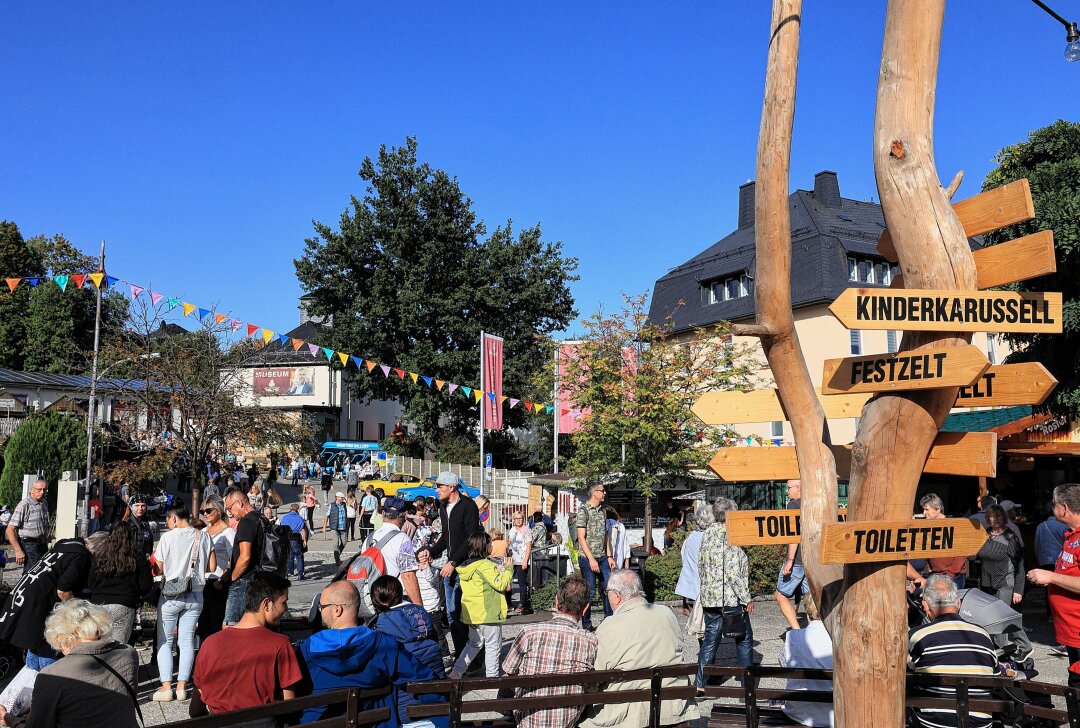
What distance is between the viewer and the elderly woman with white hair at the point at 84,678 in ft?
13.4

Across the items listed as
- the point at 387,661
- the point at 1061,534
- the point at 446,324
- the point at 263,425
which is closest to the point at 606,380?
the point at 263,425

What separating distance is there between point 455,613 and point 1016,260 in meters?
7.08

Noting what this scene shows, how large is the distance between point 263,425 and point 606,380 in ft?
29.3

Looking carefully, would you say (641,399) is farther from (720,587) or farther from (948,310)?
(948,310)

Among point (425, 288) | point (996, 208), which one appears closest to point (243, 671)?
point (996, 208)

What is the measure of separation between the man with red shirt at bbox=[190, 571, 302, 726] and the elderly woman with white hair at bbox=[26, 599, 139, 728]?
346mm

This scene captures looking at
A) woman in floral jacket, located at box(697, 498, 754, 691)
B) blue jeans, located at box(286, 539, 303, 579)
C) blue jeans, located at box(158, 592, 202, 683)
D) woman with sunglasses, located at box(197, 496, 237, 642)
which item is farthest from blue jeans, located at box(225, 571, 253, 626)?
Result: blue jeans, located at box(286, 539, 303, 579)

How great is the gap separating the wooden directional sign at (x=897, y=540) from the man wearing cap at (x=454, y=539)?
627cm

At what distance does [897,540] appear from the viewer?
11.4 feet

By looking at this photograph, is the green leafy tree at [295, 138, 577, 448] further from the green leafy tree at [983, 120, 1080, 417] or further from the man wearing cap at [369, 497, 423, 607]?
the man wearing cap at [369, 497, 423, 607]

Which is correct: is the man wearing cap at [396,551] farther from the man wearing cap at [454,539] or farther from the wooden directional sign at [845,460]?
the wooden directional sign at [845,460]

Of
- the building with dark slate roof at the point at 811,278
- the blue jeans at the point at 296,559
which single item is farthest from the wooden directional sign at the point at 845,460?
the building with dark slate roof at the point at 811,278

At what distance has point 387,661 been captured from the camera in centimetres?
505

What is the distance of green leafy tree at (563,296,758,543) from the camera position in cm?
2059
